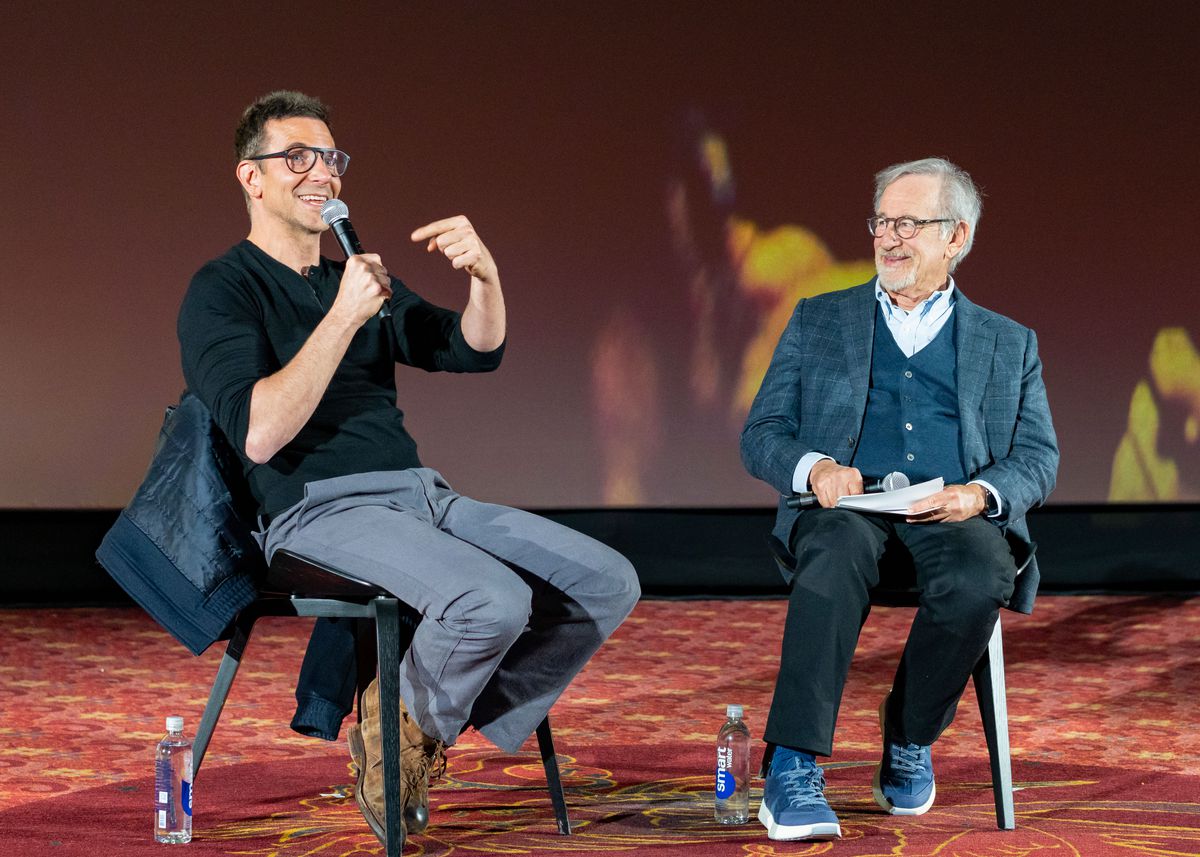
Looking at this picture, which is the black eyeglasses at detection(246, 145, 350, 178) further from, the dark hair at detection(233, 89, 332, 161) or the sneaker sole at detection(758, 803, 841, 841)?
the sneaker sole at detection(758, 803, 841, 841)

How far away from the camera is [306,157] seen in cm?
251

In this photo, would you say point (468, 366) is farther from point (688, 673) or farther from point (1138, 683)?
point (1138, 683)

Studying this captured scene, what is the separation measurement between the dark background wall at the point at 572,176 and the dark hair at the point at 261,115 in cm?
325

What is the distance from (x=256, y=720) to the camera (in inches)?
139

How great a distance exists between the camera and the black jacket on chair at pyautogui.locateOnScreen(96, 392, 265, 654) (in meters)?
2.23

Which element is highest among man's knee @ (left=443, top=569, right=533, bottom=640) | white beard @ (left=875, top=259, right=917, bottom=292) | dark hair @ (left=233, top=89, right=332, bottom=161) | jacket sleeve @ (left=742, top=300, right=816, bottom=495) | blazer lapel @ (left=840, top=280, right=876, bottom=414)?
dark hair @ (left=233, top=89, right=332, bottom=161)

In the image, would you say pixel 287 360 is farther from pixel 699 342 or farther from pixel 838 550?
pixel 699 342

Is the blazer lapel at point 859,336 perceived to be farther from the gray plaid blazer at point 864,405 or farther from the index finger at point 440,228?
the index finger at point 440,228

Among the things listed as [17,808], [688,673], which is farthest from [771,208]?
[17,808]

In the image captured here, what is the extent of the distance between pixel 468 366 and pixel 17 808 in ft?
3.61

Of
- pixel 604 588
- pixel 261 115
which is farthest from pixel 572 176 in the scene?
pixel 604 588

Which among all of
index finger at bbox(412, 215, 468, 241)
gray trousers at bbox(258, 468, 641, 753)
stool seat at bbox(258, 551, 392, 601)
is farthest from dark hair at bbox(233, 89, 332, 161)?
stool seat at bbox(258, 551, 392, 601)

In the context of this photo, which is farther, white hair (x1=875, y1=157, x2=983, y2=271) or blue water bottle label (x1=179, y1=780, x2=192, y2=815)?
white hair (x1=875, y1=157, x2=983, y2=271)

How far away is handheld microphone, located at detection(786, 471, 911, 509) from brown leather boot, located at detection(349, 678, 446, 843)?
782 millimetres
